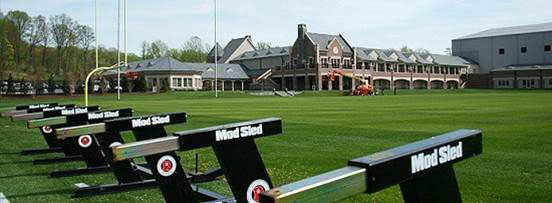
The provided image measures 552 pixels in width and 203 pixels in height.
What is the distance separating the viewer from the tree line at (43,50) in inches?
3132

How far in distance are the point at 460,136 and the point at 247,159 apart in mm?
1907

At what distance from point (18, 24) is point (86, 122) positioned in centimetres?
8898

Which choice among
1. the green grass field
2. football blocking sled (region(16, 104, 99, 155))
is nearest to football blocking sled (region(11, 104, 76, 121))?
football blocking sled (region(16, 104, 99, 155))

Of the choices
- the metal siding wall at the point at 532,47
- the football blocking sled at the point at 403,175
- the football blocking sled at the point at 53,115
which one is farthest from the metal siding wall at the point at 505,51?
the football blocking sled at the point at 403,175

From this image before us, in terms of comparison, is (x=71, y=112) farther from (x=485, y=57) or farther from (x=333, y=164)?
(x=485, y=57)

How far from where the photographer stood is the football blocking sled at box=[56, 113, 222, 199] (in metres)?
6.51

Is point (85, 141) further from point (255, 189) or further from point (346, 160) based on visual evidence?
point (255, 189)

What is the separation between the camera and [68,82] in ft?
232

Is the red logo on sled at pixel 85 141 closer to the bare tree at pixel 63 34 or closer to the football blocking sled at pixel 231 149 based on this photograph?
the football blocking sled at pixel 231 149

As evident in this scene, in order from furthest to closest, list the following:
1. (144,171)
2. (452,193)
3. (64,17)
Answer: (64,17) < (144,171) < (452,193)

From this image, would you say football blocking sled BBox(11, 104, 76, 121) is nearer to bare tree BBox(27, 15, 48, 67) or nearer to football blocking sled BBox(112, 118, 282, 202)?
football blocking sled BBox(112, 118, 282, 202)

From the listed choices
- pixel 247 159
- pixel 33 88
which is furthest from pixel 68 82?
pixel 247 159

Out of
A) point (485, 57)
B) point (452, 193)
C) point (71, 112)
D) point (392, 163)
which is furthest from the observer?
point (485, 57)

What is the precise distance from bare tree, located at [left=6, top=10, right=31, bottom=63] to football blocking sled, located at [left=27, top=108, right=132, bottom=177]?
284 ft
